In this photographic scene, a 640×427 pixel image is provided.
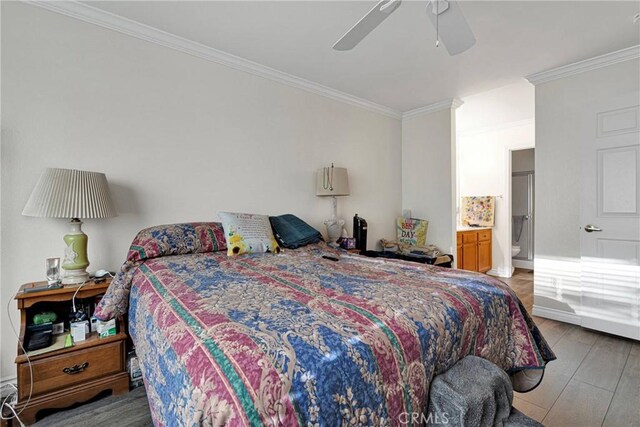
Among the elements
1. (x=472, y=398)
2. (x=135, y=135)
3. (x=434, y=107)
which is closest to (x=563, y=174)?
(x=434, y=107)

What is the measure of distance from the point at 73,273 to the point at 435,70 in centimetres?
→ 350

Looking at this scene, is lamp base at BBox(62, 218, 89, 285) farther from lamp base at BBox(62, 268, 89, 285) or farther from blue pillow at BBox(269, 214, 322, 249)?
blue pillow at BBox(269, 214, 322, 249)

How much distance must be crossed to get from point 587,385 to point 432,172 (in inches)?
108

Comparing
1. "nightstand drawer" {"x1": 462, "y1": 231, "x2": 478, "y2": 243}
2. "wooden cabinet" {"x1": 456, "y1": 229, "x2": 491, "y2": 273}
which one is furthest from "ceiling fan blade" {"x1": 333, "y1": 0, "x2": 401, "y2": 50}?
"nightstand drawer" {"x1": 462, "y1": 231, "x2": 478, "y2": 243}

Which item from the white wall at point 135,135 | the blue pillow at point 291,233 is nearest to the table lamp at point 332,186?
the white wall at point 135,135

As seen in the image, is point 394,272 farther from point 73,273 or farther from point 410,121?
point 410,121

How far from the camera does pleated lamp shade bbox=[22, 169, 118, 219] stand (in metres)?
1.65

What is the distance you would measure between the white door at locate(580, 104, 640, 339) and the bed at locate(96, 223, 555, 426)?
5.94 ft

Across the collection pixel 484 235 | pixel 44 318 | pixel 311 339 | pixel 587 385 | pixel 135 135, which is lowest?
pixel 587 385

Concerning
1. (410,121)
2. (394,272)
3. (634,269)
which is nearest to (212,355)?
(394,272)

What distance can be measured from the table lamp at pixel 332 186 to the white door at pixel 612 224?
2.30 m

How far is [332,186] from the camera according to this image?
316 cm

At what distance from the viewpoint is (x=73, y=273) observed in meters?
1.80

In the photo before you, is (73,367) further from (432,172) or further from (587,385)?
(432,172)
